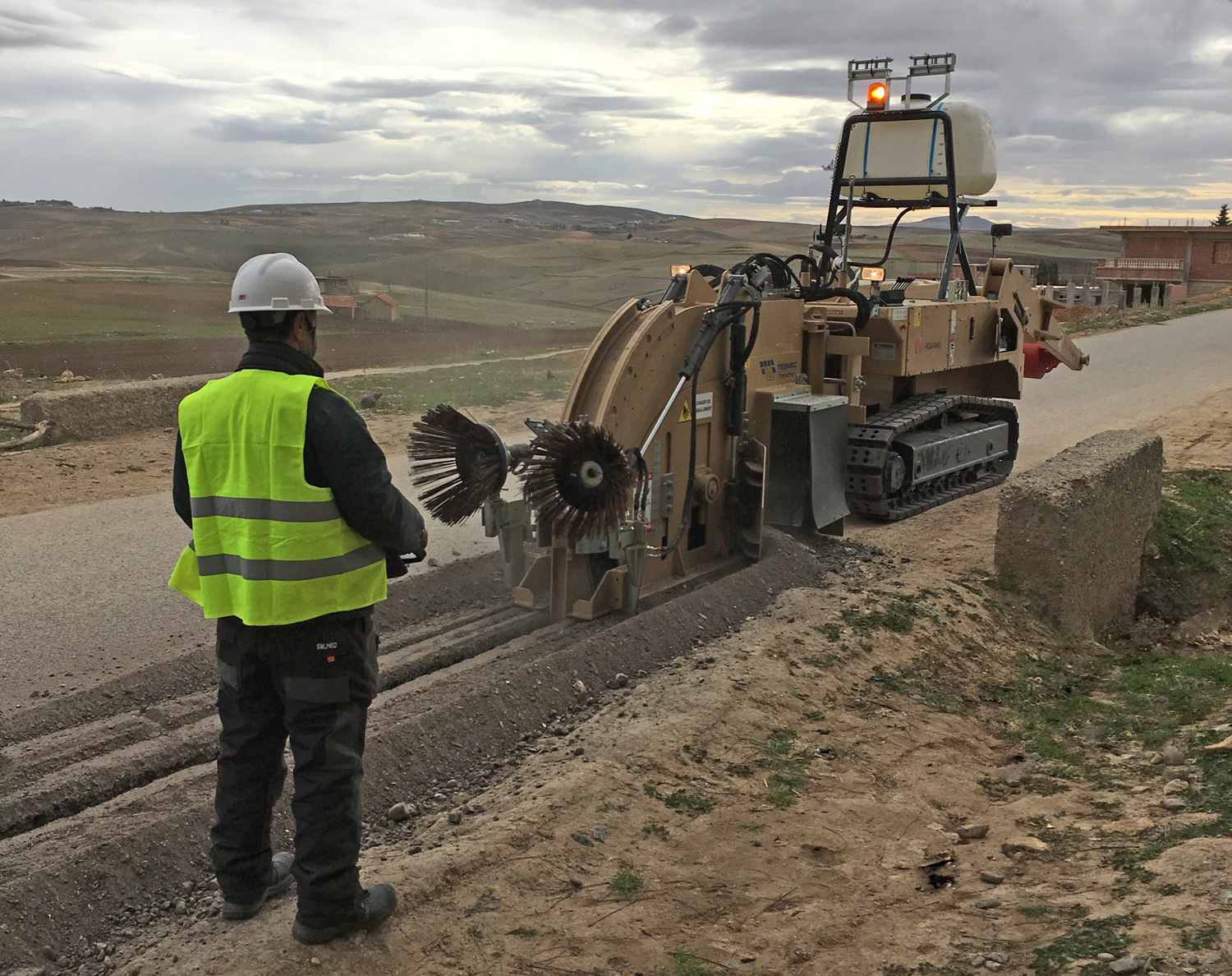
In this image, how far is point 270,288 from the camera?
136 inches

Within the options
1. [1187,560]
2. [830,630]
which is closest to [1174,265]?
[1187,560]

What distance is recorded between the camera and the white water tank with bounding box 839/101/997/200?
34.0 feet

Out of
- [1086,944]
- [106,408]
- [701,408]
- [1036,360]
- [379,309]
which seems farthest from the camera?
[379,309]

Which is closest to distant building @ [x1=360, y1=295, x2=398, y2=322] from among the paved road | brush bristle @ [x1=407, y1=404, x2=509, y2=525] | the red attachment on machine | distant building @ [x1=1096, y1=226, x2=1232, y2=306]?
the paved road

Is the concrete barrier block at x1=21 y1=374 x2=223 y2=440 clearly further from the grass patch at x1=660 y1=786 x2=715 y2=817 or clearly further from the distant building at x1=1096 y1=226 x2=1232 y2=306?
the distant building at x1=1096 y1=226 x2=1232 y2=306

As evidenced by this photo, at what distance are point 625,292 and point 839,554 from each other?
37854mm

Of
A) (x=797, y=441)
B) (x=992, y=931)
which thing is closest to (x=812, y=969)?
(x=992, y=931)

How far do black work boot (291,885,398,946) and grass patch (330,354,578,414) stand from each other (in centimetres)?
1143

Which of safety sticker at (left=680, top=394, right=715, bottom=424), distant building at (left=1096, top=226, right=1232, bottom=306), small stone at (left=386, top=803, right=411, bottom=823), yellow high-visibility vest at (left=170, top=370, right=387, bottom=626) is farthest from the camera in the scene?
distant building at (left=1096, top=226, right=1232, bottom=306)

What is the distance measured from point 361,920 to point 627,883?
94cm

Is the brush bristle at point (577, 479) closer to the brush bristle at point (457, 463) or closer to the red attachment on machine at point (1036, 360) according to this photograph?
the brush bristle at point (457, 463)

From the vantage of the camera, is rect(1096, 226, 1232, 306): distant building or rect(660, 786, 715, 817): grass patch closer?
rect(660, 786, 715, 817): grass patch

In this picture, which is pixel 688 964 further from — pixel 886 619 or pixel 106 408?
pixel 106 408

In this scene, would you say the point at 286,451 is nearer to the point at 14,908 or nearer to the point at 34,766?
the point at 14,908
